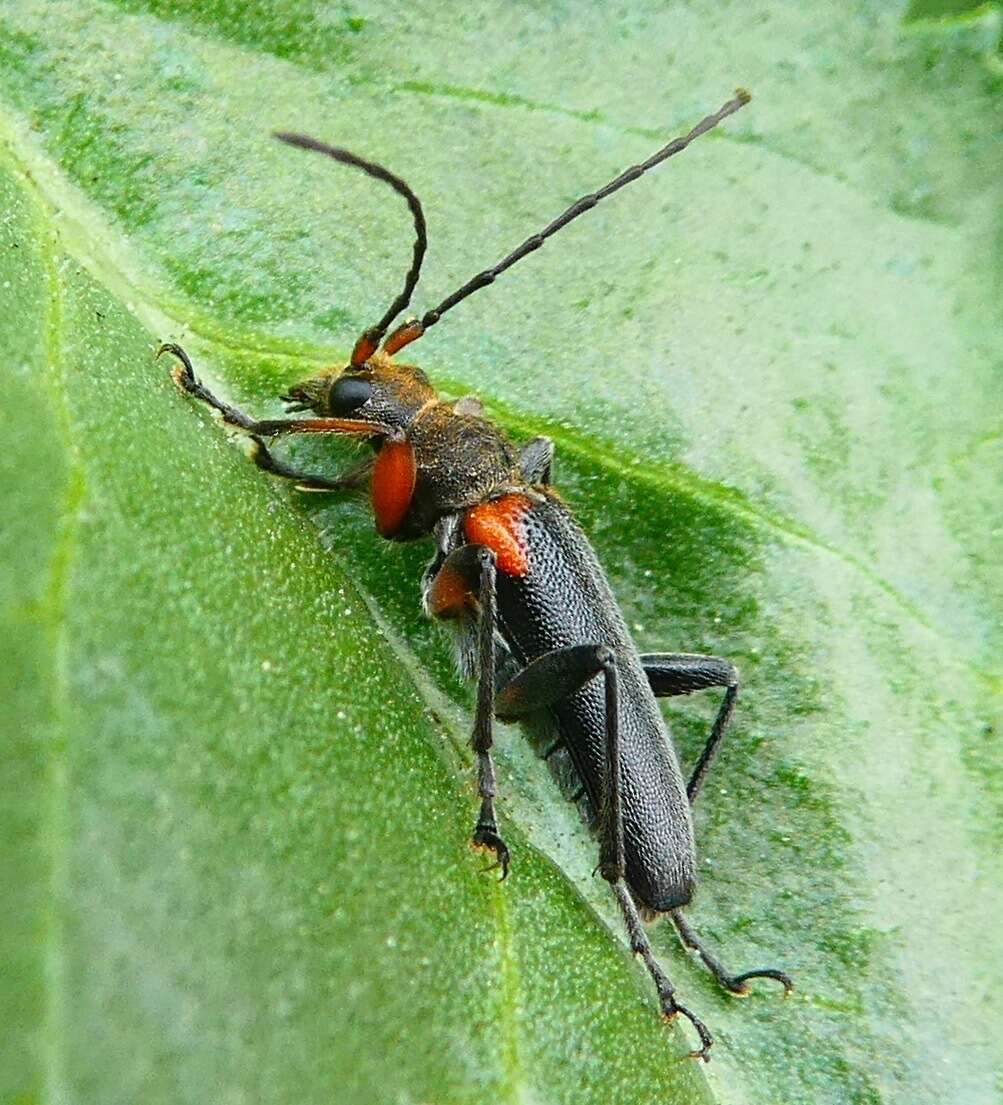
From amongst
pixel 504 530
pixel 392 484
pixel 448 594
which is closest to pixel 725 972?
pixel 448 594

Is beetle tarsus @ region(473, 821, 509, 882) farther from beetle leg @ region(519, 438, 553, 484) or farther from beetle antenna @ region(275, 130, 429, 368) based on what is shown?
beetle antenna @ region(275, 130, 429, 368)

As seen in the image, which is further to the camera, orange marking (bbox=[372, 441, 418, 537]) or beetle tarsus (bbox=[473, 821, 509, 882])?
orange marking (bbox=[372, 441, 418, 537])

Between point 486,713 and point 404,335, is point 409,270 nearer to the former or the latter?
point 404,335

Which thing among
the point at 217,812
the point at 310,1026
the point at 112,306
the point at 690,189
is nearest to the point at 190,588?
the point at 217,812

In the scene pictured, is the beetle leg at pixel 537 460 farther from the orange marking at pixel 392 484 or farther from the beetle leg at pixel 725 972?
the beetle leg at pixel 725 972

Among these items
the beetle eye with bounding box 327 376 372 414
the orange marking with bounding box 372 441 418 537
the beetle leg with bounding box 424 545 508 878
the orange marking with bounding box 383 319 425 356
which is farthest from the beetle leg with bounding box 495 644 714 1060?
the orange marking with bounding box 383 319 425 356

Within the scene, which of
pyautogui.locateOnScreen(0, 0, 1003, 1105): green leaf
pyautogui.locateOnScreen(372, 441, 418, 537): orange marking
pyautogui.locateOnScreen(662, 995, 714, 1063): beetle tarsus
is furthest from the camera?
pyautogui.locateOnScreen(372, 441, 418, 537): orange marking

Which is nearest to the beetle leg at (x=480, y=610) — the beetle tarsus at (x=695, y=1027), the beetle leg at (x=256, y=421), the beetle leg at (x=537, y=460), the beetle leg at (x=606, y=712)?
the beetle leg at (x=606, y=712)

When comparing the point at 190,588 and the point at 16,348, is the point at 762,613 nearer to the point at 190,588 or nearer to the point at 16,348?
the point at 190,588
